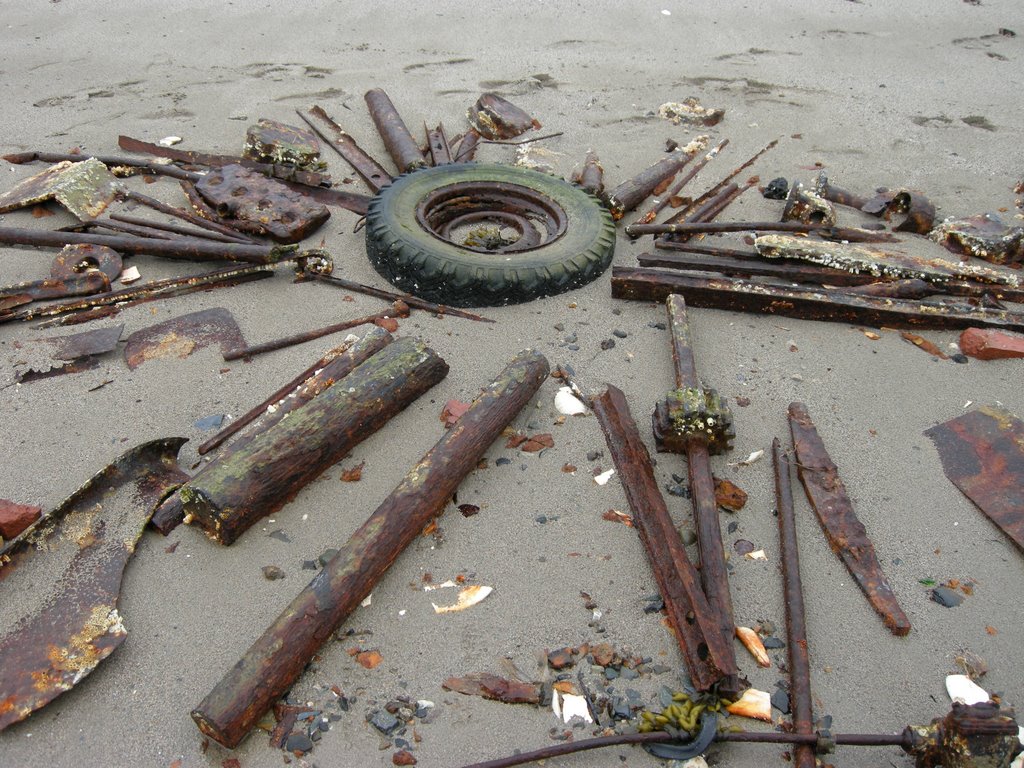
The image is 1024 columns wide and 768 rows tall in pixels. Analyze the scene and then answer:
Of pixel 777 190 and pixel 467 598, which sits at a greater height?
pixel 777 190

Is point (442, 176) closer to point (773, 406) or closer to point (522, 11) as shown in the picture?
point (773, 406)

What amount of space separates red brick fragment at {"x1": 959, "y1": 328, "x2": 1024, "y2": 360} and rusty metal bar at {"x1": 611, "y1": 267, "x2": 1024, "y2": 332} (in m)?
0.12

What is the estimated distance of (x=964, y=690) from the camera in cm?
246

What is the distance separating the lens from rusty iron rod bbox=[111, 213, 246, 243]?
4652 millimetres

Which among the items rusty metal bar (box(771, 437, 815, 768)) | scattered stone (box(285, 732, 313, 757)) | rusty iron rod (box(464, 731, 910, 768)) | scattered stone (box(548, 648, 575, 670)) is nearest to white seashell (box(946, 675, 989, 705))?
rusty iron rod (box(464, 731, 910, 768))

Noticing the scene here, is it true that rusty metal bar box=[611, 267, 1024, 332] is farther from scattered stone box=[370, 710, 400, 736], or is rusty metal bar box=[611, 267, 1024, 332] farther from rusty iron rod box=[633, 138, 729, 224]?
scattered stone box=[370, 710, 400, 736]

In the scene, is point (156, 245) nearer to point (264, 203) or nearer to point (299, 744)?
point (264, 203)

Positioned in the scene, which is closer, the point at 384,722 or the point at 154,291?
the point at 384,722

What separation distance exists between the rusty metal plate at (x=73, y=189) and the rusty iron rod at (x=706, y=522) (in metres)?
4.02

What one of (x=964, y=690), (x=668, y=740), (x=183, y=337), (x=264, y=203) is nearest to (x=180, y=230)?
(x=264, y=203)

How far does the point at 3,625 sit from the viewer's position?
8.31ft

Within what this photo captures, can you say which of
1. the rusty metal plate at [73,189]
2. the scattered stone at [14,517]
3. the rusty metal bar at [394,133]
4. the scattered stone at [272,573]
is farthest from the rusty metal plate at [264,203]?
the scattered stone at [272,573]

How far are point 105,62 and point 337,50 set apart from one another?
2.29 meters

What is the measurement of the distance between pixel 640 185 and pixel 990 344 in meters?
2.47
